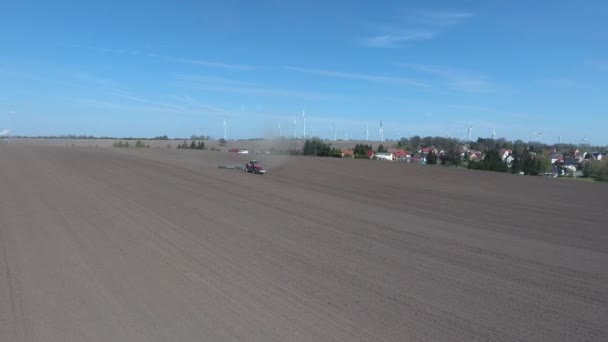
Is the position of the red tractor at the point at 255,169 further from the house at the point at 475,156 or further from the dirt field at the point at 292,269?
the house at the point at 475,156

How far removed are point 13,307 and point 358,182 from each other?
26.7 m

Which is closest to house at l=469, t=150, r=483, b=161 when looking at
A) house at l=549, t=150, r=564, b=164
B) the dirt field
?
house at l=549, t=150, r=564, b=164

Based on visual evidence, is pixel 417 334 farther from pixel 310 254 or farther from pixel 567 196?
pixel 567 196

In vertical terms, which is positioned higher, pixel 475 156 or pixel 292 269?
pixel 292 269

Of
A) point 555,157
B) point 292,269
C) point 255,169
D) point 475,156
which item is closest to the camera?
point 292,269

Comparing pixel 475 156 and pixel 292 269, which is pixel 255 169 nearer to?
pixel 292 269

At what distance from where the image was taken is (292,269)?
34.1 ft

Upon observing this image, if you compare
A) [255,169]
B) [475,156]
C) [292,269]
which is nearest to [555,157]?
[475,156]

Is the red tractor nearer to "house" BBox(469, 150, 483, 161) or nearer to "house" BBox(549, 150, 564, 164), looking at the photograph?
"house" BBox(469, 150, 483, 161)

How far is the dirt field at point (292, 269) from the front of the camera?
7.22m

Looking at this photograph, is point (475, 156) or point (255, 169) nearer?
point (255, 169)

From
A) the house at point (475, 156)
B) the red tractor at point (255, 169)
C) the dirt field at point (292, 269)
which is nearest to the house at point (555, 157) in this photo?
the house at point (475, 156)

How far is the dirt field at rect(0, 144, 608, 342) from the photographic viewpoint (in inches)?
284

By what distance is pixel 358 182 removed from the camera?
33031 mm
